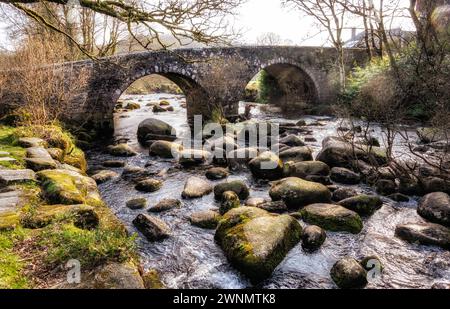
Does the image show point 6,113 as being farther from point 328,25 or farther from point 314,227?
point 328,25

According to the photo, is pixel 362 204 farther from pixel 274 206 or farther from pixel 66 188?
pixel 66 188

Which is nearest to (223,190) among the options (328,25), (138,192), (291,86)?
(138,192)

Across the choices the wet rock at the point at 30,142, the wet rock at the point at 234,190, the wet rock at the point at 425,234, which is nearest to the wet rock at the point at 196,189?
the wet rock at the point at 234,190

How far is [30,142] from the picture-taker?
793 centimetres

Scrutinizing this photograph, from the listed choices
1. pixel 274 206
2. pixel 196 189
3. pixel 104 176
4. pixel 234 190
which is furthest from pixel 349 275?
pixel 104 176

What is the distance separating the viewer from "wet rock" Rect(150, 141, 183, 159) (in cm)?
1139

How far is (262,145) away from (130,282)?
9.45m

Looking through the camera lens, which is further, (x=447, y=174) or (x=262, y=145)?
(x=262, y=145)

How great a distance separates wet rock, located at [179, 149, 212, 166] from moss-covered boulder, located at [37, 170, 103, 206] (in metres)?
3.80

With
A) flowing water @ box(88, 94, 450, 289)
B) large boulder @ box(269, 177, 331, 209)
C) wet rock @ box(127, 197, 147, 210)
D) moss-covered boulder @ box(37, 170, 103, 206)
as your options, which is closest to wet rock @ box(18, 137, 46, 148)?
moss-covered boulder @ box(37, 170, 103, 206)

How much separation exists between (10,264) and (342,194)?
6.05m

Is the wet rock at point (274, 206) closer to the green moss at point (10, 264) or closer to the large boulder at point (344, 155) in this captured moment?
the large boulder at point (344, 155)
